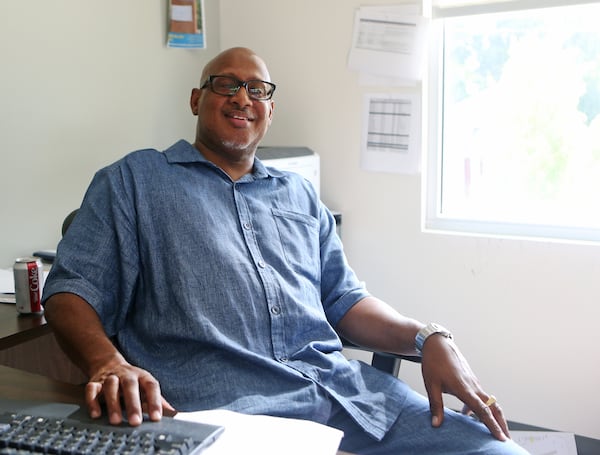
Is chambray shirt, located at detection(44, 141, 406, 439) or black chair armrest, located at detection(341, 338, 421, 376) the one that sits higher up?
chambray shirt, located at detection(44, 141, 406, 439)

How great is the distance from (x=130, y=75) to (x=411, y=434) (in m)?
1.58

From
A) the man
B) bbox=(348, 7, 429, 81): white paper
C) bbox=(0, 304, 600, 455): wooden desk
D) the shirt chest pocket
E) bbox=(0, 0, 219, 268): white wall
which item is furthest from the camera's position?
bbox=(348, 7, 429, 81): white paper

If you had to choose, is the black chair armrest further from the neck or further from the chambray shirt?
the neck

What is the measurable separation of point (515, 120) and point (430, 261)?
2.02ft

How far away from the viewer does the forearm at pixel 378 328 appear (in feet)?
4.50

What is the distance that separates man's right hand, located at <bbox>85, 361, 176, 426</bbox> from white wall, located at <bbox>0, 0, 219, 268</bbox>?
1.09m

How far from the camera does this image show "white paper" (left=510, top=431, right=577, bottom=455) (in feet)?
7.14

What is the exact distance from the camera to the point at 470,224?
2.40 meters

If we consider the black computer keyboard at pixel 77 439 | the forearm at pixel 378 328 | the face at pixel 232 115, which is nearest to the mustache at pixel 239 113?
the face at pixel 232 115

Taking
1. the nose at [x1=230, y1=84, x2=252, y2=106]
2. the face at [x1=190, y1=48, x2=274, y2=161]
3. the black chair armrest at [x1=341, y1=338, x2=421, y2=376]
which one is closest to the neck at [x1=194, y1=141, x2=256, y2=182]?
the face at [x1=190, y1=48, x2=274, y2=161]

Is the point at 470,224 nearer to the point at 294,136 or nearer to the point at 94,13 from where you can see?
the point at 294,136

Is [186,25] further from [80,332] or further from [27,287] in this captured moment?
[80,332]

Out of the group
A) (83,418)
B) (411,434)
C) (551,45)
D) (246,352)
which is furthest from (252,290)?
(551,45)

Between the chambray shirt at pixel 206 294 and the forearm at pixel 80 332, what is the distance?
0.02m
